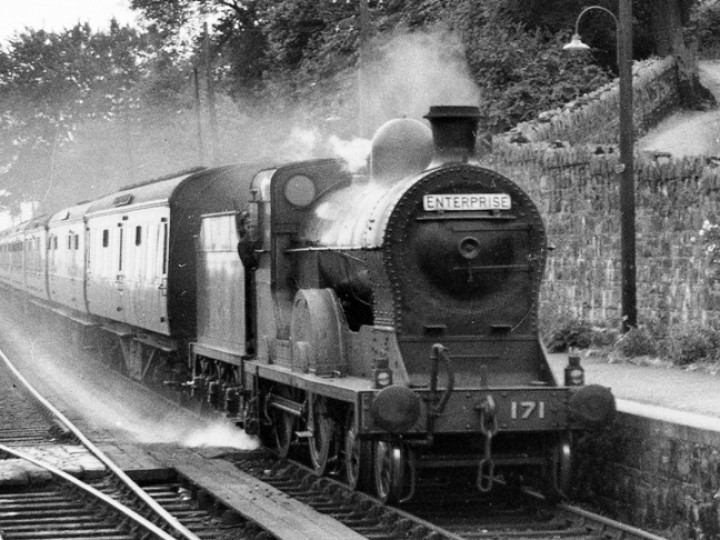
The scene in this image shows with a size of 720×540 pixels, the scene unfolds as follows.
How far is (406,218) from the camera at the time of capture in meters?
9.70

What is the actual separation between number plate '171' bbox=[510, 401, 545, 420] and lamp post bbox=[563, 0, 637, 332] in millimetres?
6543

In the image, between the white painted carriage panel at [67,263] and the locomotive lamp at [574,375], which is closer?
the locomotive lamp at [574,375]

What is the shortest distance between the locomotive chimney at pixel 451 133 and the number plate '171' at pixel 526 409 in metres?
1.86

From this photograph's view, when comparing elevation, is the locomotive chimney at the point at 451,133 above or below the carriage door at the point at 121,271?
above

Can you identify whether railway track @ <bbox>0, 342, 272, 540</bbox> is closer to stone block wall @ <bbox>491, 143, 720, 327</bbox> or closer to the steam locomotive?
the steam locomotive

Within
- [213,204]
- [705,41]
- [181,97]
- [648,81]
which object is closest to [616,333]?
[213,204]

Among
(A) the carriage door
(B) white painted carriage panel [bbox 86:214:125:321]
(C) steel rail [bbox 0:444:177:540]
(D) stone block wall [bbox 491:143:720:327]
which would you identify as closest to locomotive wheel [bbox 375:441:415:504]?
(C) steel rail [bbox 0:444:177:540]

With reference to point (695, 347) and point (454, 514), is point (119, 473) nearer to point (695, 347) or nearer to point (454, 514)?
point (454, 514)

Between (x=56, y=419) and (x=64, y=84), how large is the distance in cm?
6122

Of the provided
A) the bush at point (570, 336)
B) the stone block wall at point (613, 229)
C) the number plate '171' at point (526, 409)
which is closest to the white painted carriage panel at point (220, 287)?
the number plate '171' at point (526, 409)

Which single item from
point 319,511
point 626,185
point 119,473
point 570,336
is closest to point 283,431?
point 119,473

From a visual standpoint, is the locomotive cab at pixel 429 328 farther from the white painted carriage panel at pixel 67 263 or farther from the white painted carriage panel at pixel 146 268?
the white painted carriage panel at pixel 67 263

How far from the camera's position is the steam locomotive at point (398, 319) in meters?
9.51

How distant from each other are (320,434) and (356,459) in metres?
0.81
